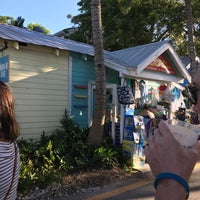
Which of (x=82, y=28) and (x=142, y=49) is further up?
(x=82, y=28)

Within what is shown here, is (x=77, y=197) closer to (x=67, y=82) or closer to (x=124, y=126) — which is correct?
(x=124, y=126)

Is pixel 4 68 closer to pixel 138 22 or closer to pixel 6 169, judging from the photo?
pixel 6 169

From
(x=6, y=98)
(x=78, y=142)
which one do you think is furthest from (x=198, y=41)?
(x=6, y=98)

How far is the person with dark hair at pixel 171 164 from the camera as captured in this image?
1.24 metres

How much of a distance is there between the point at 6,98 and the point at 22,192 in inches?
162

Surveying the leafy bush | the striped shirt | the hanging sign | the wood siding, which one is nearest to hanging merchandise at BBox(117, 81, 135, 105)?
the leafy bush

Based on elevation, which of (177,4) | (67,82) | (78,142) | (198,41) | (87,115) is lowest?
(78,142)

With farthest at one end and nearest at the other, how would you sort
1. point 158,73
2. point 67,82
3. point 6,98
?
point 158,73 → point 67,82 → point 6,98

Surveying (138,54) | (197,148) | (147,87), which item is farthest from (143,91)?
(197,148)

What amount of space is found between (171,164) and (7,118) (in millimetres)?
1146

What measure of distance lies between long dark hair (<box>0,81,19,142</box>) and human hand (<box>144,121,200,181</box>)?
99 centimetres

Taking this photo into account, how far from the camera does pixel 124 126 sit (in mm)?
8305

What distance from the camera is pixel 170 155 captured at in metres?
1.27

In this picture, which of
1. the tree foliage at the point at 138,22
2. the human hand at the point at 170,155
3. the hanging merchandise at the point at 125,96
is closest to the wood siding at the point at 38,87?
the hanging merchandise at the point at 125,96
